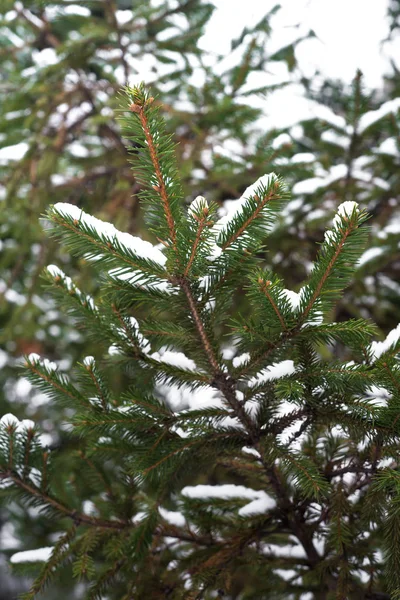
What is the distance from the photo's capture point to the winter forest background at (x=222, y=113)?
338cm

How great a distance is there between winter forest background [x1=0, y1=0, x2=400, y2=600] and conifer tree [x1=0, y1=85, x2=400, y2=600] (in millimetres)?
1501

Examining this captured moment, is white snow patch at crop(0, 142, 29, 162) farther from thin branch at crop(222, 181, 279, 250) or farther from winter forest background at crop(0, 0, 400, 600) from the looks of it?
thin branch at crop(222, 181, 279, 250)

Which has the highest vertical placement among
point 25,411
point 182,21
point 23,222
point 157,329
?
point 182,21

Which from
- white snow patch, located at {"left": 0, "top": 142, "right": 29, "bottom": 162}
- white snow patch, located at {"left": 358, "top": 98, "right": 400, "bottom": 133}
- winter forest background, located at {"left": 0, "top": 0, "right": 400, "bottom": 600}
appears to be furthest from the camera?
white snow patch, located at {"left": 0, "top": 142, "right": 29, "bottom": 162}

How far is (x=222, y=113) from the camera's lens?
131 inches

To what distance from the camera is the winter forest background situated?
338 cm

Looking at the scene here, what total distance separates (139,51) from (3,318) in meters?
3.11

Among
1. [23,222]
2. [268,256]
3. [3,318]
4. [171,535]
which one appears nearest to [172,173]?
[171,535]

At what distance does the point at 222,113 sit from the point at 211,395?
1.98m

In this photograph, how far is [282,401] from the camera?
1471 mm

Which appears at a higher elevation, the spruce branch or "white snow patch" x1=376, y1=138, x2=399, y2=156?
"white snow patch" x1=376, y1=138, x2=399, y2=156

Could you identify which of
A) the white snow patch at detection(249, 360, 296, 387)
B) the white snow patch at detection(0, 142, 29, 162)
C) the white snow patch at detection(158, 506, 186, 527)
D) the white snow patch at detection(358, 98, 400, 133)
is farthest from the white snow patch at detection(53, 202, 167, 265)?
the white snow patch at detection(0, 142, 29, 162)

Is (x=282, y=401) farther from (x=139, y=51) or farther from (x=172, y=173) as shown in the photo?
(x=139, y=51)

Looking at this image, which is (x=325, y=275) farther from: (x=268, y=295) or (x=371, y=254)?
(x=371, y=254)
